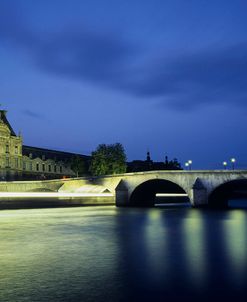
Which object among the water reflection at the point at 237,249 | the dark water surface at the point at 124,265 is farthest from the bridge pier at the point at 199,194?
the dark water surface at the point at 124,265

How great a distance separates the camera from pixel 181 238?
114ft

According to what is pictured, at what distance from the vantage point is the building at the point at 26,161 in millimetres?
124500

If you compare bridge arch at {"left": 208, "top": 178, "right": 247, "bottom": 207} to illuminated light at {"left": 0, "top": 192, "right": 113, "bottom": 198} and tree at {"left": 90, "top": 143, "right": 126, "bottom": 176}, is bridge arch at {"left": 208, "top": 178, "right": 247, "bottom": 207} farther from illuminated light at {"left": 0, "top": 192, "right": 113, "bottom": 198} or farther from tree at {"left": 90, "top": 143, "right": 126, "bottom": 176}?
tree at {"left": 90, "top": 143, "right": 126, "bottom": 176}

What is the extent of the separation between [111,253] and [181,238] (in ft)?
29.5

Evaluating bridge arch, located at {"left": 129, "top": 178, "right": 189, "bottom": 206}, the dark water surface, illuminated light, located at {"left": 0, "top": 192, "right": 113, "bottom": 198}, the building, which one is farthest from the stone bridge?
the dark water surface

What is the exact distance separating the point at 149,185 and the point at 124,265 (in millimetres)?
71793

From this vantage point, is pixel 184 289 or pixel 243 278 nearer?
pixel 184 289

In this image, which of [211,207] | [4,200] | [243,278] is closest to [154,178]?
[211,207]

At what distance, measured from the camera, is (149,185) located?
311ft

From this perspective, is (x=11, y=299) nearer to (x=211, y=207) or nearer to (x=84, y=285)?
(x=84, y=285)

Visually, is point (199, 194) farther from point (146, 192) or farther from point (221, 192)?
point (146, 192)

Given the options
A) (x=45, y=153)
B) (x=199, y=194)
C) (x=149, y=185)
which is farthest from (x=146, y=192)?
(x=45, y=153)

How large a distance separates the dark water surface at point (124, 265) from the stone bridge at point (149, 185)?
124 ft

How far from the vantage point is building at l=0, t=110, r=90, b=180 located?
12450 cm
